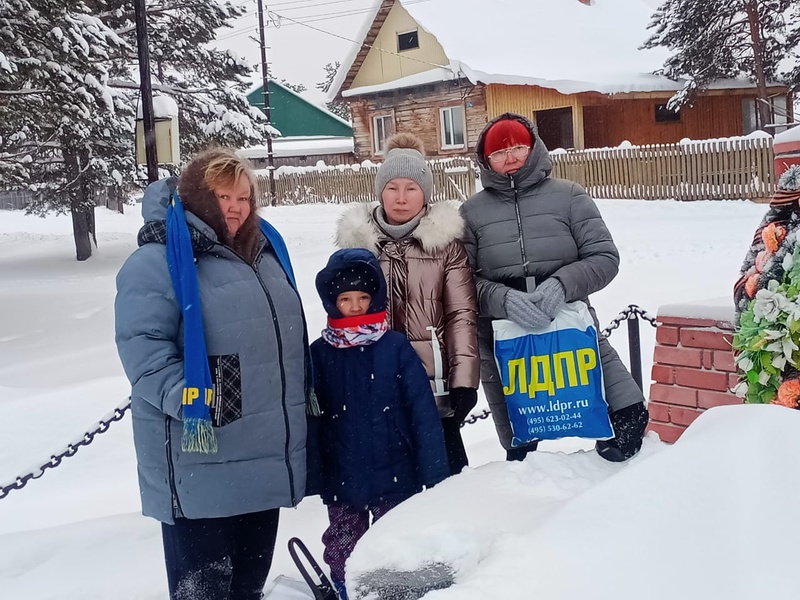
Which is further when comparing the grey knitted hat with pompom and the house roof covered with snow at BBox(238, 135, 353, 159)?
the house roof covered with snow at BBox(238, 135, 353, 159)

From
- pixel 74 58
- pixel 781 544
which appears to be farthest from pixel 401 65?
pixel 781 544

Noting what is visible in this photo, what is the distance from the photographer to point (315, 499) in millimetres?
4656

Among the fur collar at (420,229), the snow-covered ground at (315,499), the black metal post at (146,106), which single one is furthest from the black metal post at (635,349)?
the black metal post at (146,106)

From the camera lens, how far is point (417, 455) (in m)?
2.93

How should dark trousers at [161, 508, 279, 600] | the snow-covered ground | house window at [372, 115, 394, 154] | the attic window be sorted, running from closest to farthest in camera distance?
the snow-covered ground, dark trousers at [161, 508, 279, 600], the attic window, house window at [372, 115, 394, 154]

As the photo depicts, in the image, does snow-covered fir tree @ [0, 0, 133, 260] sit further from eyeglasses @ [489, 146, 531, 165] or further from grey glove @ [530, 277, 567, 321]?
grey glove @ [530, 277, 567, 321]

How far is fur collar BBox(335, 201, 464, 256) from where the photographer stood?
120 inches

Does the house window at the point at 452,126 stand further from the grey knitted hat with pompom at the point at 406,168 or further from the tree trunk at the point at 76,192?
the grey knitted hat with pompom at the point at 406,168

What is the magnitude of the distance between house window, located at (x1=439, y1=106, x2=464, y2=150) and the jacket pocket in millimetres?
22465

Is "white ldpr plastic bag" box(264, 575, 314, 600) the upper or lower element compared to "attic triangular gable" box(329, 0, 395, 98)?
lower

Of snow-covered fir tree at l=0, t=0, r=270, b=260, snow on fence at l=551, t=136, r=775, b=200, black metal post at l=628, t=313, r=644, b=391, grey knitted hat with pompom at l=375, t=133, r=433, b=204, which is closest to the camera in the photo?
grey knitted hat with pompom at l=375, t=133, r=433, b=204

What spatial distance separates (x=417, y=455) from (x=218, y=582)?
31.7 inches

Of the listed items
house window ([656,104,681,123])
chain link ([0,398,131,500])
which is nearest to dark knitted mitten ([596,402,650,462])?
chain link ([0,398,131,500])

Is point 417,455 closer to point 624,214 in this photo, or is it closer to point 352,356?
point 352,356
